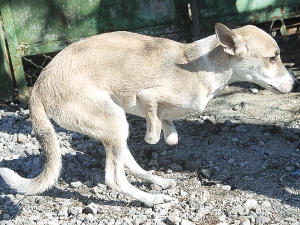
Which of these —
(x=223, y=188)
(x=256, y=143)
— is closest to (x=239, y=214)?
(x=223, y=188)

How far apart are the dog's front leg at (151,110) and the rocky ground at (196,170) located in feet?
1.80

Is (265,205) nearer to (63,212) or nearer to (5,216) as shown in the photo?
(63,212)

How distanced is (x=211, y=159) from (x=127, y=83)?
4.14 feet

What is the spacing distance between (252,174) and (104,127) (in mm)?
1500

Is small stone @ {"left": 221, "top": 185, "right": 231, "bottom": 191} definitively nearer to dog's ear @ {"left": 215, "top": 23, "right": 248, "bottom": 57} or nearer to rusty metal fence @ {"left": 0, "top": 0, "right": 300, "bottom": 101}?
dog's ear @ {"left": 215, "top": 23, "right": 248, "bottom": 57}

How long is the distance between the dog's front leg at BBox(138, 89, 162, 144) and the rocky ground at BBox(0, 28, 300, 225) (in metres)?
0.55

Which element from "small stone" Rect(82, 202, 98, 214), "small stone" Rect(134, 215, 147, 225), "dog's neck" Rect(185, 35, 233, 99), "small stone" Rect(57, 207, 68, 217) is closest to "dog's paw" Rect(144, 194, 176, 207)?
"small stone" Rect(134, 215, 147, 225)

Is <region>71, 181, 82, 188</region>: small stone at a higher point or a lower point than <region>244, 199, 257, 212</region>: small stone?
lower

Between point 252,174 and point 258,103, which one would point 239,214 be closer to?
point 252,174

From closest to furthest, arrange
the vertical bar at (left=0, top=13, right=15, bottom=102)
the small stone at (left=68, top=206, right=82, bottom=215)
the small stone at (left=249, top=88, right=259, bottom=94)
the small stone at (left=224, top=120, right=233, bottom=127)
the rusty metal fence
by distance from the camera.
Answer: the small stone at (left=68, top=206, right=82, bottom=215) → the small stone at (left=224, top=120, right=233, bottom=127) → the small stone at (left=249, top=88, right=259, bottom=94) → the rusty metal fence → the vertical bar at (left=0, top=13, right=15, bottom=102)

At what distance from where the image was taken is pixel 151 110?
16.3ft

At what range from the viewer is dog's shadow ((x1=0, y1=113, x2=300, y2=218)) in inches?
204

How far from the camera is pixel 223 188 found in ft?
16.9

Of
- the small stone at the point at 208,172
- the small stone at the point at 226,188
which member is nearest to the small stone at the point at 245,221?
the small stone at the point at 226,188
